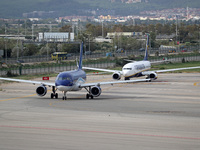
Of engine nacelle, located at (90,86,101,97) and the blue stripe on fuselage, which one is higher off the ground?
the blue stripe on fuselage

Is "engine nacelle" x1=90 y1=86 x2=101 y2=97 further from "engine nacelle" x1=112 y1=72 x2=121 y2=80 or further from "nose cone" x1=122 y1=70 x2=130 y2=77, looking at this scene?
"engine nacelle" x1=112 y1=72 x2=121 y2=80

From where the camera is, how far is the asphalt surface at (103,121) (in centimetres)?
2602

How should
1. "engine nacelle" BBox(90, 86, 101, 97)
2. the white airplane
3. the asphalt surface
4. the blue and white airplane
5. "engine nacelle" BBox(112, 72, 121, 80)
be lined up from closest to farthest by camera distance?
1. the asphalt surface
2. the blue and white airplane
3. "engine nacelle" BBox(90, 86, 101, 97)
4. the white airplane
5. "engine nacelle" BBox(112, 72, 121, 80)

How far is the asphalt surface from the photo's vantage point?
85.4 ft

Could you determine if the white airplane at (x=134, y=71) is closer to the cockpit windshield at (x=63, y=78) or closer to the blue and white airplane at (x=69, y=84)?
the blue and white airplane at (x=69, y=84)

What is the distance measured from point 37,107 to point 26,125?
9.43 metres

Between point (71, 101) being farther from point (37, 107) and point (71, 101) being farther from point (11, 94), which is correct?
point (11, 94)

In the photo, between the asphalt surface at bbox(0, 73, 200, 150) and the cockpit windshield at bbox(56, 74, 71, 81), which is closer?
the asphalt surface at bbox(0, 73, 200, 150)

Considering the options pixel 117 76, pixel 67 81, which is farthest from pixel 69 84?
pixel 117 76

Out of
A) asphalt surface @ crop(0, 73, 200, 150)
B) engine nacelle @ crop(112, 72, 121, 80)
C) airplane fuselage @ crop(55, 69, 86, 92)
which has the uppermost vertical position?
airplane fuselage @ crop(55, 69, 86, 92)

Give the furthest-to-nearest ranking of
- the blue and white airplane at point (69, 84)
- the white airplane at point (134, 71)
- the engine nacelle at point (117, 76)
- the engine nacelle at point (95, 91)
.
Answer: the engine nacelle at point (117, 76) → the white airplane at point (134, 71) → the engine nacelle at point (95, 91) → the blue and white airplane at point (69, 84)

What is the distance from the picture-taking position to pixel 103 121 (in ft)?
109

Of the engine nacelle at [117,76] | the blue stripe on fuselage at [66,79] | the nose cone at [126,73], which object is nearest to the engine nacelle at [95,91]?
the blue stripe on fuselage at [66,79]

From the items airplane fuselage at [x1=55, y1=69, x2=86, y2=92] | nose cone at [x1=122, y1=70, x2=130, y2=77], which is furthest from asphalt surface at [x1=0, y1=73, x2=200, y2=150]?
nose cone at [x1=122, y1=70, x2=130, y2=77]
